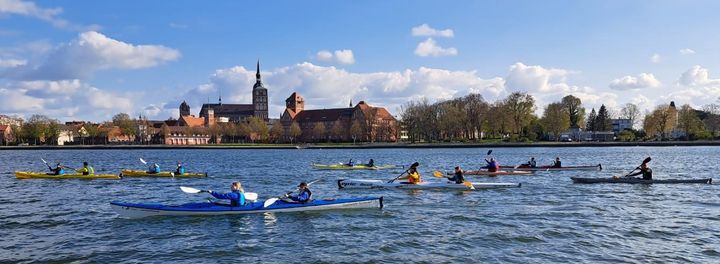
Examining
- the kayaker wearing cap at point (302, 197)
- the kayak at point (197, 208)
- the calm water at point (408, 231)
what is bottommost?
the calm water at point (408, 231)

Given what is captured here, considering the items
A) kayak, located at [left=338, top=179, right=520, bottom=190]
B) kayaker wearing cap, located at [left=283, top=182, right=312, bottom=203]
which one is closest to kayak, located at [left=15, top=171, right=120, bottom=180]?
kayak, located at [left=338, top=179, right=520, bottom=190]

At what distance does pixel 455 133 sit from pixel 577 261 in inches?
4589

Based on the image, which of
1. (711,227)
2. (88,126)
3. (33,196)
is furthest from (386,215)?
(88,126)

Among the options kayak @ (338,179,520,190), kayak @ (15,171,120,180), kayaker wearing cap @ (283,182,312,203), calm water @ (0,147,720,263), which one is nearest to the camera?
calm water @ (0,147,720,263)

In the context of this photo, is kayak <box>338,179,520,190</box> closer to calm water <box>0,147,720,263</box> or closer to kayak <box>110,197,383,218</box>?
calm water <box>0,147,720,263</box>

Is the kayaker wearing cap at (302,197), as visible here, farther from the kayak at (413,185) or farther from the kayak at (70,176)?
the kayak at (70,176)

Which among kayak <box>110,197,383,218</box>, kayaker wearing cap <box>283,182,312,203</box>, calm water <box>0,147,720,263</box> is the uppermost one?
kayaker wearing cap <box>283,182,312,203</box>

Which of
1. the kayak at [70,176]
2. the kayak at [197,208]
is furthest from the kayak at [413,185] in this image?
the kayak at [70,176]

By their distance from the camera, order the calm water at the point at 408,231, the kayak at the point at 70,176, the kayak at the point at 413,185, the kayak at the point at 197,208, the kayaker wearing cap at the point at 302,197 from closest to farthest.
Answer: the calm water at the point at 408,231, the kayak at the point at 197,208, the kayaker wearing cap at the point at 302,197, the kayak at the point at 413,185, the kayak at the point at 70,176

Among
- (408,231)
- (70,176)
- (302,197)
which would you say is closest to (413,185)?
(302,197)

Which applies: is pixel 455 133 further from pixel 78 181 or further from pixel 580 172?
pixel 78 181

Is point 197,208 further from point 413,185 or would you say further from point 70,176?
point 70,176

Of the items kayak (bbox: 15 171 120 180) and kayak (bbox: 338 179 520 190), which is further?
kayak (bbox: 15 171 120 180)

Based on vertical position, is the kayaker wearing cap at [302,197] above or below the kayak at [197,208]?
above
